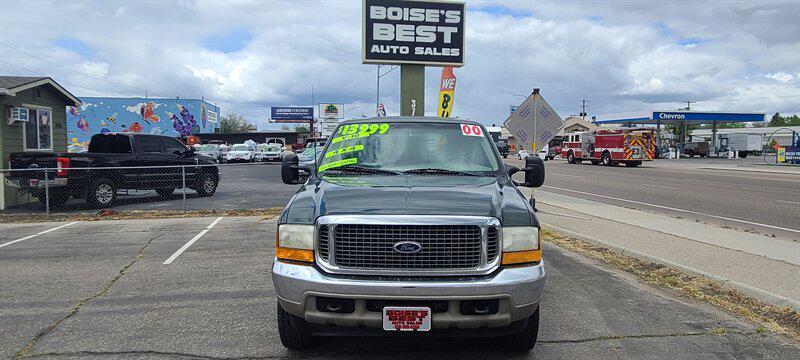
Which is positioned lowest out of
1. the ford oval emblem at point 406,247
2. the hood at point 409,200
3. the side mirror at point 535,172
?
the ford oval emblem at point 406,247

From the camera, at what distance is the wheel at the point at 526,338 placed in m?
4.16

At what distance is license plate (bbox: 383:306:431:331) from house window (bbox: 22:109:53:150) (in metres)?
15.6

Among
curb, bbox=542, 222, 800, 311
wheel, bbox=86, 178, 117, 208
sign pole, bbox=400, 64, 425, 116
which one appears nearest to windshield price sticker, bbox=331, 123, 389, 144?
curb, bbox=542, 222, 800, 311

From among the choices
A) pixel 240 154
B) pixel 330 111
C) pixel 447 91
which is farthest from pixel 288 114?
pixel 447 91

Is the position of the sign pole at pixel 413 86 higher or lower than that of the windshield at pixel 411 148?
higher

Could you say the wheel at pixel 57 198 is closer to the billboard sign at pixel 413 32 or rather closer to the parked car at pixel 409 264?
the billboard sign at pixel 413 32

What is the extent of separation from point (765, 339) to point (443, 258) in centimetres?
302

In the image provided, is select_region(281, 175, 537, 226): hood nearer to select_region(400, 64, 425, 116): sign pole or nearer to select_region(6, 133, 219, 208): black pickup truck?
select_region(6, 133, 219, 208): black pickup truck

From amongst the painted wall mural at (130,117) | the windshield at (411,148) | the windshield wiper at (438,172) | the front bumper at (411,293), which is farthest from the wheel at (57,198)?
the painted wall mural at (130,117)

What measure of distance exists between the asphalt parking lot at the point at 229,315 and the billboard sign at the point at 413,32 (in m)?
8.67

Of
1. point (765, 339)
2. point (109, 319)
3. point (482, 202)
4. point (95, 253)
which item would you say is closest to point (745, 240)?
point (765, 339)

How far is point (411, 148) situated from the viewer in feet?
17.1

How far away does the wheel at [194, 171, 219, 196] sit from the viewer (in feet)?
52.3

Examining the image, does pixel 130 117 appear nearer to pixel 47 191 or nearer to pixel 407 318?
pixel 47 191
